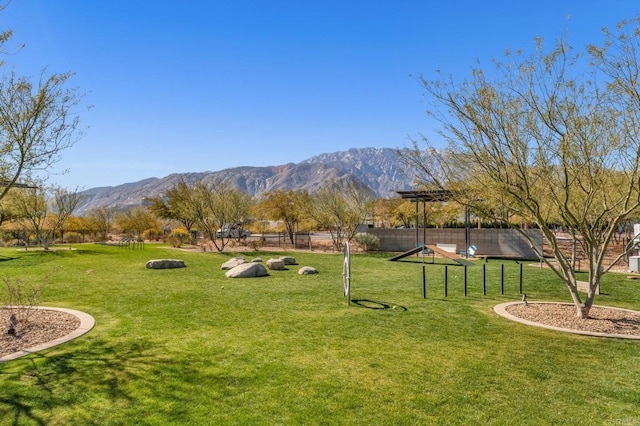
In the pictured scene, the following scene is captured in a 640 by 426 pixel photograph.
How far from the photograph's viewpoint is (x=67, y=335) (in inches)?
268

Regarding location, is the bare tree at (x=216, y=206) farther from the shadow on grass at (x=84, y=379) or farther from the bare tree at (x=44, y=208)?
the shadow on grass at (x=84, y=379)

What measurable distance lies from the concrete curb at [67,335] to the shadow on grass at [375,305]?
18.3ft

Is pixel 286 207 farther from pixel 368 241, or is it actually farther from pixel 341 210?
pixel 368 241

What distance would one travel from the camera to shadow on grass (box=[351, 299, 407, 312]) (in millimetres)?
9273

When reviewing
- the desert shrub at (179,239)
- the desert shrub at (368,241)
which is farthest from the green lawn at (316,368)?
the desert shrub at (179,239)

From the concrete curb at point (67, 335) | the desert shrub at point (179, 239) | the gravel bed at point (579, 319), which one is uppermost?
the desert shrub at point (179, 239)

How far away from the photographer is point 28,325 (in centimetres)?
734

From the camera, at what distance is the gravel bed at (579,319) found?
7.61 m

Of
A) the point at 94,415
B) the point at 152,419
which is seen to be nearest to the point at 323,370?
the point at 152,419

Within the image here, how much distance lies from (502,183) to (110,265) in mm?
16384

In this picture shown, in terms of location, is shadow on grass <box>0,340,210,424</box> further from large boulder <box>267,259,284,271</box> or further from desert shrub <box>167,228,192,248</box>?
desert shrub <box>167,228,192,248</box>

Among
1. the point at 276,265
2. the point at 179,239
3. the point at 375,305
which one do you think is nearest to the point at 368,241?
the point at 276,265

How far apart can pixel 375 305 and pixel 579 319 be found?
4.15 m

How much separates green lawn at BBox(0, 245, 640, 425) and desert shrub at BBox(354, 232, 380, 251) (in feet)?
54.1
